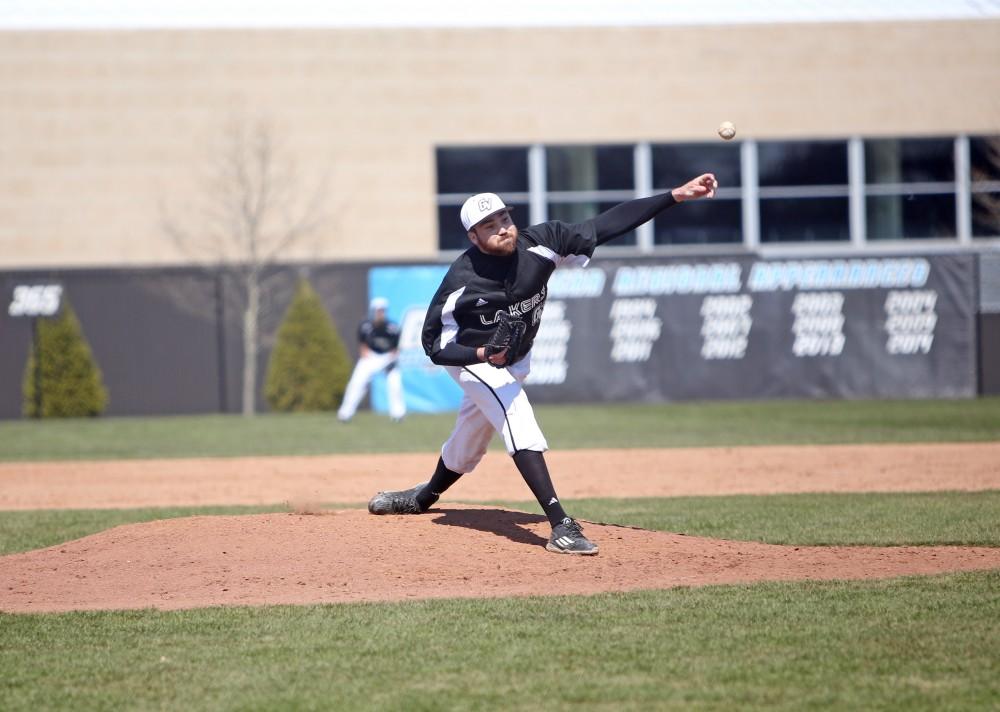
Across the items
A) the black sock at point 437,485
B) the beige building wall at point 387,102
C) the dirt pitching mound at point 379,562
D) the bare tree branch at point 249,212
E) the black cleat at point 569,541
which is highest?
the beige building wall at point 387,102

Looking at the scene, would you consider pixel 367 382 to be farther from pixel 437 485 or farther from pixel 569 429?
pixel 437 485

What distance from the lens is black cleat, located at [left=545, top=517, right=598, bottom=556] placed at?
7273 millimetres

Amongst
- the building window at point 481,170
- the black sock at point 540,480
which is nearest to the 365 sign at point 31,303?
the building window at point 481,170

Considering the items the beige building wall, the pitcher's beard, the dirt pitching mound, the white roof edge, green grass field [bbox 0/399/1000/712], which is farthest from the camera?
the white roof edge

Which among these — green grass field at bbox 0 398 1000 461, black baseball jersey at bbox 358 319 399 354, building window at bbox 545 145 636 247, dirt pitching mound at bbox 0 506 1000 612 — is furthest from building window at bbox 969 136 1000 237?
dirt pitching mound at bbox 0 506 1000 612

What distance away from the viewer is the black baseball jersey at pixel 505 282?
7.29m

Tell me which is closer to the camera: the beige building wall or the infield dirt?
the infield dirt

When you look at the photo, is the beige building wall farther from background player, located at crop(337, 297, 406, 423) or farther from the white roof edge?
background player, located at crop(337, 297, 406, 423)

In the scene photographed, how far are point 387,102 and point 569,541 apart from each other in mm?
21330

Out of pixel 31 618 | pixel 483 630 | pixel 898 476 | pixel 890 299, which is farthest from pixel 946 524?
pixel 890 299

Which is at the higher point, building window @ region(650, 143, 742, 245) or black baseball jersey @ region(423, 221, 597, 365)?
building window @ region(650, 143, 742, 245)

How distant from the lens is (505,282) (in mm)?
7316

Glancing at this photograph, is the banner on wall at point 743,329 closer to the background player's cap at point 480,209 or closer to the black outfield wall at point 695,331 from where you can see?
the black outfield wall at point 695,331

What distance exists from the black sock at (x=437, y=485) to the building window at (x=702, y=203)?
67.6ft
